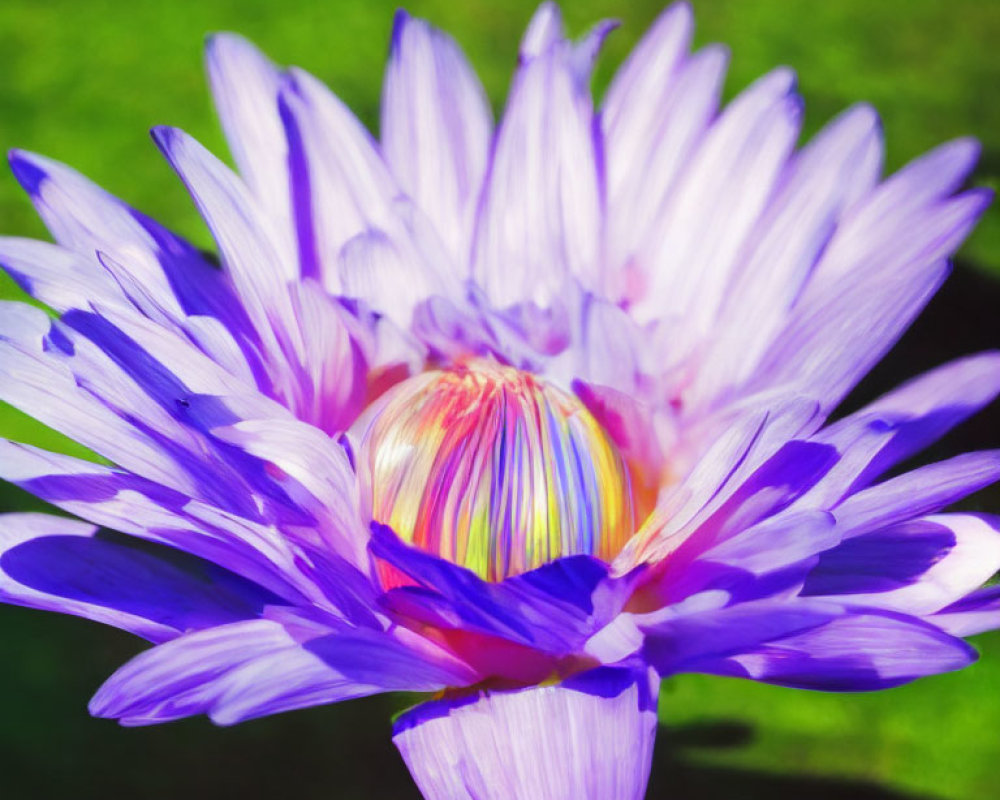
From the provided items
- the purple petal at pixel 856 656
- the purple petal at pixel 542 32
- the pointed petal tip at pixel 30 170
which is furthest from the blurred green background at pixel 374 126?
Result: the purple petal at pixel 542 32

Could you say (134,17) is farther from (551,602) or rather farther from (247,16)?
(551,602)

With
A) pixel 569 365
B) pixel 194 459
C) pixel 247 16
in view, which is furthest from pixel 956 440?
pixel 247 16

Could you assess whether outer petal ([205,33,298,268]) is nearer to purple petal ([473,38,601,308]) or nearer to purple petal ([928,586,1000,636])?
purple petal ([473,38,601,308])

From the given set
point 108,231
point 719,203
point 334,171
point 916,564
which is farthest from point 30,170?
point 916,564

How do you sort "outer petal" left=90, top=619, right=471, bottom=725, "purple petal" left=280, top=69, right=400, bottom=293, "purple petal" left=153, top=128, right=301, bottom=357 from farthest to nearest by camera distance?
"purple petal" left=280, top=69, right=400, bottom=293 → "purple petal" left=153, top=128, right=301, bottom=357 → "outer petal" left=90, top=619, right=471, bottom=725

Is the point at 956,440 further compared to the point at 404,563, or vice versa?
the point at 956,440

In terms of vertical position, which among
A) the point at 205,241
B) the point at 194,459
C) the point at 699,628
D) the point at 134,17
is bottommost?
the point at 699,628

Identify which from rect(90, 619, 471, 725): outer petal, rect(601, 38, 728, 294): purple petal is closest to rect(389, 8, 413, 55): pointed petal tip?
rect(601, 38, 728, 294): purple petal

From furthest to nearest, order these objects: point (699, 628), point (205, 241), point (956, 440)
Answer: point (205, 241) → point (956, 440) → point (699, 628)
